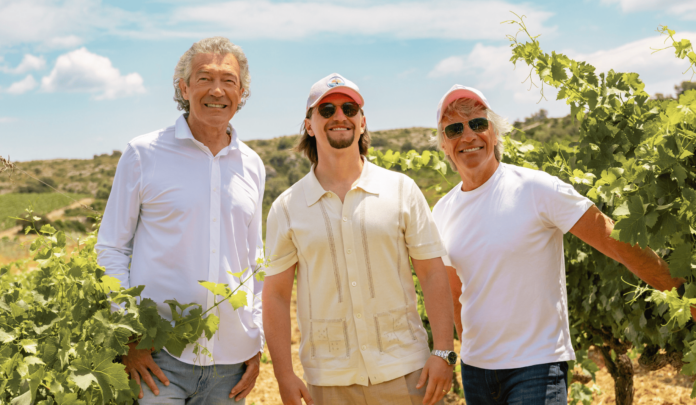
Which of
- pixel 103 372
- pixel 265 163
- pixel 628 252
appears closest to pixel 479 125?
pixel 628 252

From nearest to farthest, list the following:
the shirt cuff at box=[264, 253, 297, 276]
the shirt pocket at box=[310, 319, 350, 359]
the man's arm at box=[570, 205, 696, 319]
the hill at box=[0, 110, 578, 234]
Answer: the man's arm at box=[570, 205, 696, 319] → the shirt pocket at box=[310, 319, 350, 359] → the shirt cuff at box=[264, 253, 297, 276] → the hill at box=[0, 110, 578, 234]

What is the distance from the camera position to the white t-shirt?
2.38 metres

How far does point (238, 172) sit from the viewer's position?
9.07 feet

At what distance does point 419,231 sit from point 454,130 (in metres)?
0.62

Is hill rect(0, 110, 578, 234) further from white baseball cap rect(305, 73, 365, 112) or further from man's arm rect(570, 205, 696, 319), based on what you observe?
man's arm rect(570, 205, 696, 319)

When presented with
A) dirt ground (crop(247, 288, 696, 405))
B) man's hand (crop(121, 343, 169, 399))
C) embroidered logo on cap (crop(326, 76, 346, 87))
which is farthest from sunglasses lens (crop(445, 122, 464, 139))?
dirt ground (crop(247, 288, 696, 405))

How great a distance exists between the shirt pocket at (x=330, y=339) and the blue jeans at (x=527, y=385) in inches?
25.5

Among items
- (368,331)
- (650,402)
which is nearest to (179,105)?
(368,331)

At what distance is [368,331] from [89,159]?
6732 cm

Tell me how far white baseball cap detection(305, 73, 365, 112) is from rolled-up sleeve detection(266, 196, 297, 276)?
509 millimetres

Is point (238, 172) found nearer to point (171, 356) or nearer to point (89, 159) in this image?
point (171, 356)

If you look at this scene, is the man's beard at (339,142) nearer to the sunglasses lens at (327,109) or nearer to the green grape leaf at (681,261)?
the sunglasses lens at (327,109)

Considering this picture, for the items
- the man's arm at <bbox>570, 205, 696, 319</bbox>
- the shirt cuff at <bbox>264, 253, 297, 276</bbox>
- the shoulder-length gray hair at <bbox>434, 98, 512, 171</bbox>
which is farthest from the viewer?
the shoulder-length gray hair at <bbox>434, 98, 512, 171</bbox>

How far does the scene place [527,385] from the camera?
2338 mm
